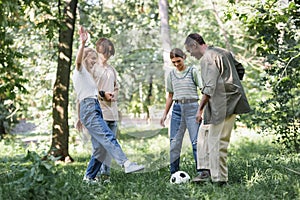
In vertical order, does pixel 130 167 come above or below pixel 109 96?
below

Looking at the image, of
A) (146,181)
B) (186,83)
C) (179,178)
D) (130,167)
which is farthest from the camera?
(186,83)

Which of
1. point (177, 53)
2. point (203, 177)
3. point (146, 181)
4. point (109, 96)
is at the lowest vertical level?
point (146, 181)

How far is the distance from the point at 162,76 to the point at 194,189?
1719 millimetres

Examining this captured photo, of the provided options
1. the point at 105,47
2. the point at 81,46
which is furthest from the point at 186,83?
the point at 81,46

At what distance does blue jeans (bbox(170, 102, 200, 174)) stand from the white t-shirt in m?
1.12

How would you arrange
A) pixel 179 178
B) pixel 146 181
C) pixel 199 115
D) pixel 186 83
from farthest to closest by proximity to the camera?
pixel 186 83
pixel 146 181
pixel 179 178
pixel 199 115

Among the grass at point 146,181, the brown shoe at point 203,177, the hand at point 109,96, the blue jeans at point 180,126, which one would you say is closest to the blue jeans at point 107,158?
the grass at point 146,181

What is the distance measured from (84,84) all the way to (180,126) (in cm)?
139

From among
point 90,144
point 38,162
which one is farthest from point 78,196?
point 90,144

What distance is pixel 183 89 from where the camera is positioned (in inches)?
252

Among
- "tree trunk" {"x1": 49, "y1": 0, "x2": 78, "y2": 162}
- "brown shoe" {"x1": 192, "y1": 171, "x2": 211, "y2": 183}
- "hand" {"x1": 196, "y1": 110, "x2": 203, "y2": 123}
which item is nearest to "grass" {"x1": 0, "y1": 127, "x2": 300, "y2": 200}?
"brown shoe" {"x1": 192, "y1": 171, "x2": 211, "y2": 183}

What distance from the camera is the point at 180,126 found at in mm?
6469

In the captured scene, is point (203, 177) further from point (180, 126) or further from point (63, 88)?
point (63, 88)

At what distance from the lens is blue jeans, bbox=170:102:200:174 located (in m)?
6.34
